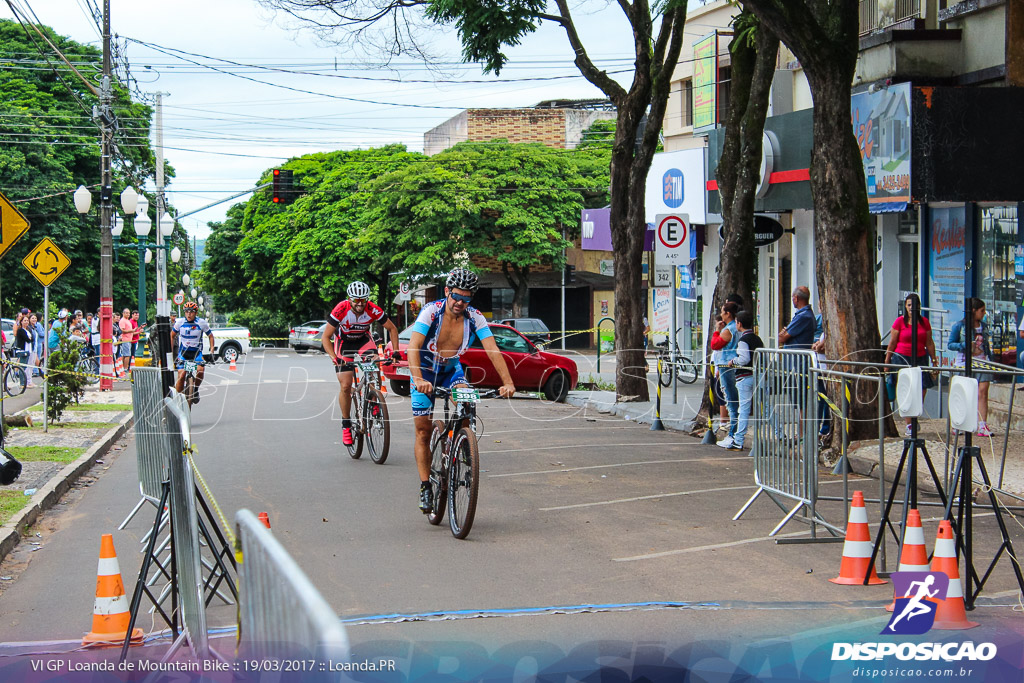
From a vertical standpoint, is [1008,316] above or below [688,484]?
above

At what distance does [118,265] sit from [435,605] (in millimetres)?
49324

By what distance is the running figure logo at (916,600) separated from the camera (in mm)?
5977

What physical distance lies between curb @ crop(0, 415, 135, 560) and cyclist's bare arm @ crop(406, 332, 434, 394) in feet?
10.1

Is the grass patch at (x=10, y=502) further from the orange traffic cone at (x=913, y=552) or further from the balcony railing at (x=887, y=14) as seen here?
the balcony railing at (x=887, y=14)

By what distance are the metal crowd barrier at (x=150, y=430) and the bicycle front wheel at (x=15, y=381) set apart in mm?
19471

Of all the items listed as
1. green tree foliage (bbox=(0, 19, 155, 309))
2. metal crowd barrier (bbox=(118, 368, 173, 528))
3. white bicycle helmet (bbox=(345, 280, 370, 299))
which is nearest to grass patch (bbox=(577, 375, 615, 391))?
white bicycle helmet (bbox=(345, 280, 370, 299))

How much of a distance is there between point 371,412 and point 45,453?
4203 millimetres

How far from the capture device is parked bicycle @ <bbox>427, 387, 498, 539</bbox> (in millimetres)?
8273

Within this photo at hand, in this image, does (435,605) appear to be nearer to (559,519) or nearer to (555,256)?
(559,519)

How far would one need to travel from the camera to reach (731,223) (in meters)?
15.9

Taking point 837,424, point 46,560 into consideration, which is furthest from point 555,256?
point 46,560

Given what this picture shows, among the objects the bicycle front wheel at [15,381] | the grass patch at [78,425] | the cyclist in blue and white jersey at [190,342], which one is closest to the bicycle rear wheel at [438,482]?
the grass patch at [78,425]

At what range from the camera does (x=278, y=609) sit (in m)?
2.91

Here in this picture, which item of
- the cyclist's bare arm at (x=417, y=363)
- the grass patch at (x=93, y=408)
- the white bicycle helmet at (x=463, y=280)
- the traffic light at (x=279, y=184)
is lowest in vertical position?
the grass patch at (x=93, y=408)
